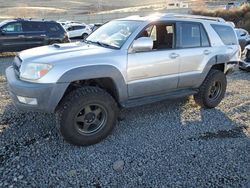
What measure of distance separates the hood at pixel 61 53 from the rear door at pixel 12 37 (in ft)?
29.3

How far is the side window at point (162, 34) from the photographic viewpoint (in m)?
5.06

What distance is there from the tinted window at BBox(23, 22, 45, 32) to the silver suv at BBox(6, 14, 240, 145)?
8.80 metres

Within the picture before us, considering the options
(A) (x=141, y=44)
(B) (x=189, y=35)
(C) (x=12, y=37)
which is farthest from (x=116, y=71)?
(C) (x=12, y=37)

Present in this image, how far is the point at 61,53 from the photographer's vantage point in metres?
4.25

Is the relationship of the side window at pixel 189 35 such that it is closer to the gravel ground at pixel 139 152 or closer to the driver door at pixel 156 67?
the driver door at pixel 156 67

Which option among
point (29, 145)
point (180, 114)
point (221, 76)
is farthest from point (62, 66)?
point (221, 76)

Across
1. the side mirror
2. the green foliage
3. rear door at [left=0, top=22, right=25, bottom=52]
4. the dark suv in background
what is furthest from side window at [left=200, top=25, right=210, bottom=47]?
the green foliage

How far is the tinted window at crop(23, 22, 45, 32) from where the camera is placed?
43.2 feet

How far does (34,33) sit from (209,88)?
975cm

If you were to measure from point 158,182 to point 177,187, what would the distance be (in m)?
0.23

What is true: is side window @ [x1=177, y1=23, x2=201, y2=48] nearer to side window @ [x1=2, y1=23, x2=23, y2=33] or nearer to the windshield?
the windshield

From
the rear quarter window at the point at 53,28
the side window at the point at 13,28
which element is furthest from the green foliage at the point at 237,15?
the side window at the point at 13,28

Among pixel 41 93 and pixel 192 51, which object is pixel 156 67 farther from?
pixel 41 93

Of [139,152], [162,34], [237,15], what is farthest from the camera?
[237,15]
